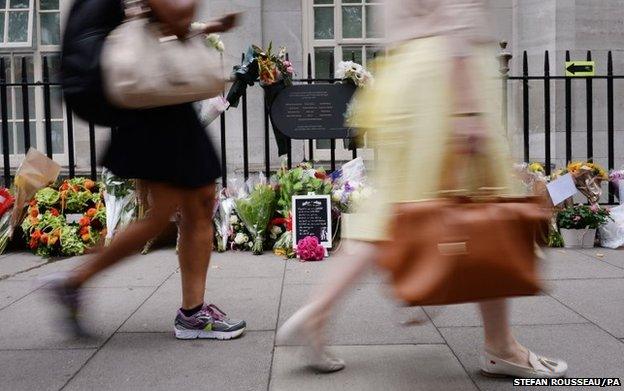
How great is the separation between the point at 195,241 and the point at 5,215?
391 cm

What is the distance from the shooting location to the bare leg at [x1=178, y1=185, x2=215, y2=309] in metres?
3.11

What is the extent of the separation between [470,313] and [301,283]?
4.63 ft

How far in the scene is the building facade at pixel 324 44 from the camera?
9445 millimetres

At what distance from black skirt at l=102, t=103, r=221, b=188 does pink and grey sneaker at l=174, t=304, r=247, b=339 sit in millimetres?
750

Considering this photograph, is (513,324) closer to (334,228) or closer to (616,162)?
(334,228)

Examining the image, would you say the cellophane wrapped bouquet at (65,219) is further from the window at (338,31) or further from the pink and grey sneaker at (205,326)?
the window at (338,31)

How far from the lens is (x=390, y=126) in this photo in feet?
7.88

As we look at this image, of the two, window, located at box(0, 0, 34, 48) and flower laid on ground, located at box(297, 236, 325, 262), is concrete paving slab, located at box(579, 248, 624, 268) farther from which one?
window, located at box(0, 0, 34, 48)

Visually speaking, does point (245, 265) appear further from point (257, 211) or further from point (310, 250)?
point (257, 211)

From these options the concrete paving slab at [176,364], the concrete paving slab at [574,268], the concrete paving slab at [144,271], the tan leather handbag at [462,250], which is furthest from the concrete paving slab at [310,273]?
the tan leather handbag at [462,250]

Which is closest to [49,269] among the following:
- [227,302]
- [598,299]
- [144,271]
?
[144,271]

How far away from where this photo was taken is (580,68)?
24.3ft

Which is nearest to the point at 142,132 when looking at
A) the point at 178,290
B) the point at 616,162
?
the point at 178,290

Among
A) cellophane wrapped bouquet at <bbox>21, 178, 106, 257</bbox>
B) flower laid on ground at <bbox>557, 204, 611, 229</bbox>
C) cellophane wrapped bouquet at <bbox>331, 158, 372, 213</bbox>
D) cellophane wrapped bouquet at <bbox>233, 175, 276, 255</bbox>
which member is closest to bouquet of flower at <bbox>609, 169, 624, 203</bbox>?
flower laid on ground at <bbox>557, 204, 611, 229</bbox>
